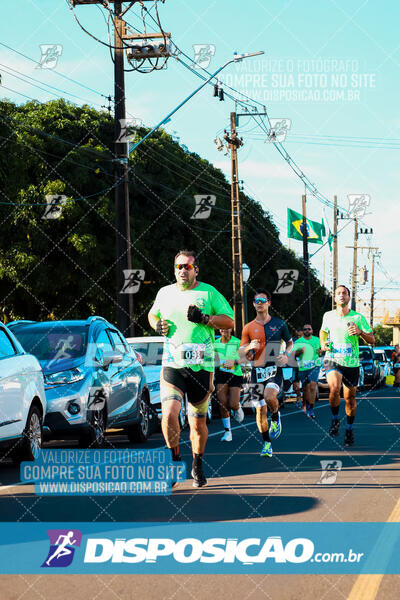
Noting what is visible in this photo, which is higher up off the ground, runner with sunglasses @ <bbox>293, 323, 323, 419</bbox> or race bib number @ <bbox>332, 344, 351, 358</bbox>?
race bib number @ <bbox>332, 344, 351, 358</bbox>

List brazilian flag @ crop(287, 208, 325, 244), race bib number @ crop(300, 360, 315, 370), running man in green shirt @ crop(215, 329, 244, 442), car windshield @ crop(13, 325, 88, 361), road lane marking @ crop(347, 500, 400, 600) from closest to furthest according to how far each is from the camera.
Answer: road lane marking @ crop(347, 500, 400, 600)
car windshield @ crop(13, 325, 88, 361)
running man in green shirt @ crop(215, 329, 244, 442)
race bib number @ crop(300, 360, 315, 370)
brazilian flag @ crop(287, 208, 325, 244)

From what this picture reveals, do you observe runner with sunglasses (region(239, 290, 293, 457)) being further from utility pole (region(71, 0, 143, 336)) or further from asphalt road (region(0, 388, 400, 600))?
utility pole (region(71, 0, 143, 336))

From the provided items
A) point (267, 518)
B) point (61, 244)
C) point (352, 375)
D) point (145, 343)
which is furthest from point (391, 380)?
point (267, 518)

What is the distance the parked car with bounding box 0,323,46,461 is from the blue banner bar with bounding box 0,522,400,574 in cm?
318

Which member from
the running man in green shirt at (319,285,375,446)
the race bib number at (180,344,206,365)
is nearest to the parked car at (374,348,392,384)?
the running man in green shirt at (319,285,375,446)

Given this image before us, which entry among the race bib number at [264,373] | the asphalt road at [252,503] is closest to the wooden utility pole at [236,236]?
the asphalt road at [252,503]

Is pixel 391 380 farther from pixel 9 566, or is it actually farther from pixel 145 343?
pixel 9 566

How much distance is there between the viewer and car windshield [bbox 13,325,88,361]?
43.8 feet

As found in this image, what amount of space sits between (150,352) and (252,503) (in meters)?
10.2

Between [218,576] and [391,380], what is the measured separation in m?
39.5

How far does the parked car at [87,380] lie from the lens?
1246 centimetres

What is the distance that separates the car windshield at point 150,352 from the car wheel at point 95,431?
4.76 metres

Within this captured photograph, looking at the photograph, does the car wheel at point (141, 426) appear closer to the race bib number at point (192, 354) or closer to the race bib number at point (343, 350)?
the race bib number at point (343, 350)

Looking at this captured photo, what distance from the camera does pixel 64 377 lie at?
12.8 metres
